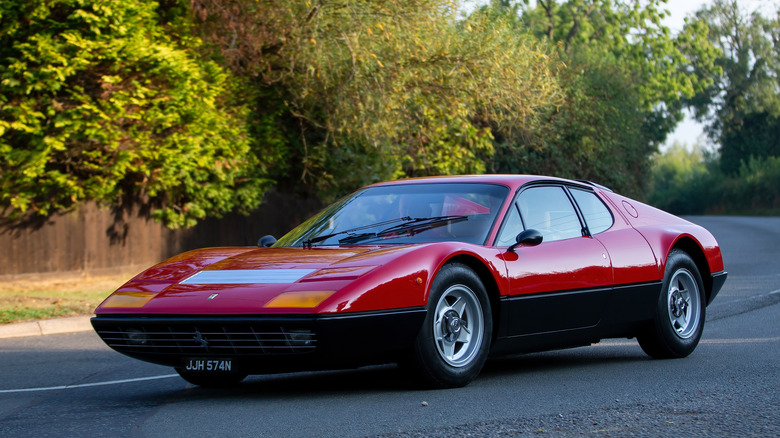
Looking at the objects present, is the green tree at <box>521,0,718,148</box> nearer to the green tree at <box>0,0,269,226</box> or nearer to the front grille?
the green tree at <box>0,0,269,226</box>

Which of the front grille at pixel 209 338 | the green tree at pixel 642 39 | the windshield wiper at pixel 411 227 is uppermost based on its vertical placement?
the green tree at pixel 642 39

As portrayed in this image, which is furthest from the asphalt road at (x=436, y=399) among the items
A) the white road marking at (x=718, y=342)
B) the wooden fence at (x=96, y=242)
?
the wooden fence at (x=96, y=242)

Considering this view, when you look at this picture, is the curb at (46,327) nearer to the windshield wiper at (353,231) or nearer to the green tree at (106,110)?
the green tree at (106,110)

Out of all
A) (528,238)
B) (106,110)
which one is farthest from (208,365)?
(106,110)

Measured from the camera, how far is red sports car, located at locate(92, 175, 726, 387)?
5.27m

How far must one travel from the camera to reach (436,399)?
5.34 metres

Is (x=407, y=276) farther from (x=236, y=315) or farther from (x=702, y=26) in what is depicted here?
(x=702, y=26)

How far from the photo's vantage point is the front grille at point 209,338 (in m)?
5.19

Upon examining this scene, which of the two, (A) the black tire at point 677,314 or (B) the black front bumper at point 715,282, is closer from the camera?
(A) the black tire at point 677,314

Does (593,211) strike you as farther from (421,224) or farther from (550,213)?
(421,224)

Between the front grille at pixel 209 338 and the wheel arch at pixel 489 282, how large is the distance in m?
1.20

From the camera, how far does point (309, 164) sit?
20.3m

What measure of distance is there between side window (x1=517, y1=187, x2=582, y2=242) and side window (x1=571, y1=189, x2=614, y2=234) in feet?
0.39

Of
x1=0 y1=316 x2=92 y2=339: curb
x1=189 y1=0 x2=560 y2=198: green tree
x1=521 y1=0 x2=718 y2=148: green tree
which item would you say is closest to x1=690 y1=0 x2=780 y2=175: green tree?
x1=521 y1=0 x2=718 y2=148: green tree
